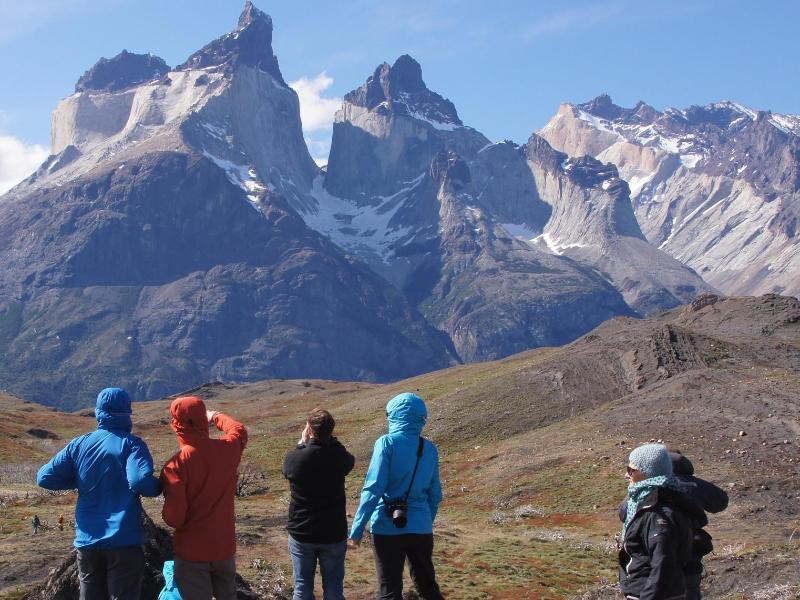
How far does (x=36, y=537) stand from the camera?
82.3ft

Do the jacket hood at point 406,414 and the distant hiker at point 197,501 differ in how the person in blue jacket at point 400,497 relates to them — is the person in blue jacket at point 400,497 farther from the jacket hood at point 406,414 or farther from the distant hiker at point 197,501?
the distant hiker at point 197,501

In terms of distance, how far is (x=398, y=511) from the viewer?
13.4 meters

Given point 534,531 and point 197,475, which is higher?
point 197,475

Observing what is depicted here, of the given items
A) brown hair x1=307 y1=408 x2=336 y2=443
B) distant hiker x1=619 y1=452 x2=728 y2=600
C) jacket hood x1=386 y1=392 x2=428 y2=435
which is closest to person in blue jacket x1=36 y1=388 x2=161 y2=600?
brown hair x1=307 y1=408 x2=336 y2=443

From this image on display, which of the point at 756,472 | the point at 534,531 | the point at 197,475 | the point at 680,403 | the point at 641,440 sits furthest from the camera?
the point at 680,403

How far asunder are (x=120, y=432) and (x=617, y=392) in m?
58.7

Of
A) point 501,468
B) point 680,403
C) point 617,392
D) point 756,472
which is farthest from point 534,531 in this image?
point 617,392

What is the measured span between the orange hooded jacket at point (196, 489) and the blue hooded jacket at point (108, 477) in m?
0.32

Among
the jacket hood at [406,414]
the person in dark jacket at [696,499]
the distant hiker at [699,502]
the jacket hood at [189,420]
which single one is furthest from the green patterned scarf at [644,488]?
the jacket hood at [189,420]

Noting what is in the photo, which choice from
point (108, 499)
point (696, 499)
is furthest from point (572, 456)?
point (108, 499)

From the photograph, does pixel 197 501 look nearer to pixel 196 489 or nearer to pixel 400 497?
pixel 196 489

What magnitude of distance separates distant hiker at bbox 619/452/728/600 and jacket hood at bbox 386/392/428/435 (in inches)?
138

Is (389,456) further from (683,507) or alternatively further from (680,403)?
(680,403)

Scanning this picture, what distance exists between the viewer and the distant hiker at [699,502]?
12.5 m
